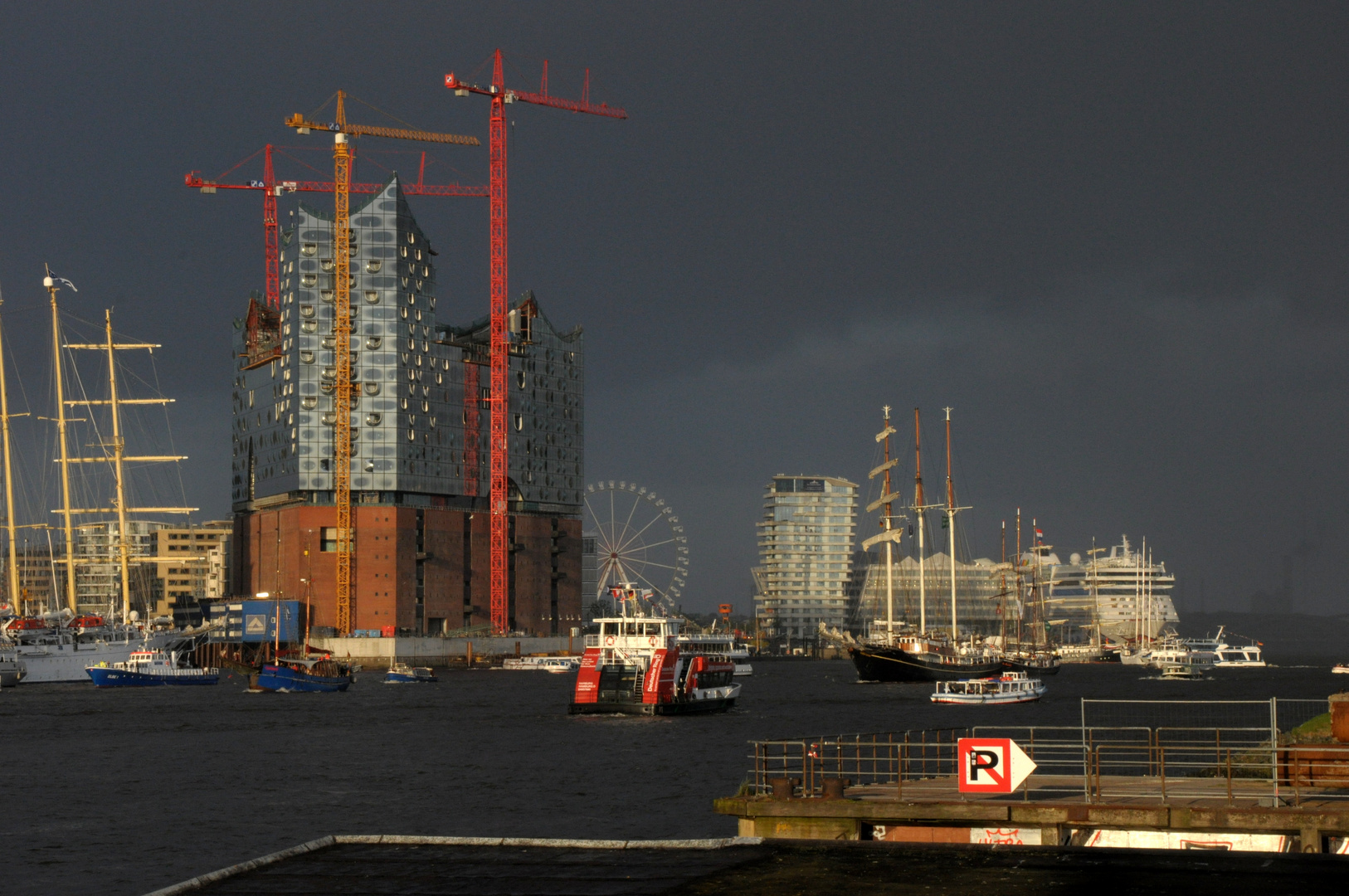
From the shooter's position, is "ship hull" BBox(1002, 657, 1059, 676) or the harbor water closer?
the harbor water

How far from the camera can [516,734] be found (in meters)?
93.4

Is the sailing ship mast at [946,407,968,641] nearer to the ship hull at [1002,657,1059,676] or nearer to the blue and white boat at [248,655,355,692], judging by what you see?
the ship hull at [1002,657,1059,676]

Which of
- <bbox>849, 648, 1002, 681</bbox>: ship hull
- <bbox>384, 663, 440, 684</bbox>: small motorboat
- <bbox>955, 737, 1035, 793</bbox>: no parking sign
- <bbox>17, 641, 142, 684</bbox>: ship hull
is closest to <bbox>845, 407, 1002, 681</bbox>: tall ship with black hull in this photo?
<bbox>849, 648, 1002, 681</bbox>: ship hull

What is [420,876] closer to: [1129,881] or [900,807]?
[900,807]

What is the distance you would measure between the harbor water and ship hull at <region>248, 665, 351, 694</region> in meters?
14.4

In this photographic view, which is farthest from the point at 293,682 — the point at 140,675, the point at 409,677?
the point at 409,677

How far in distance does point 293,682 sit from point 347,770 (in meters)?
88.3

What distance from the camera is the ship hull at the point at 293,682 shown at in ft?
517

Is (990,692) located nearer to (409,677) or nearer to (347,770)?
(347,770)

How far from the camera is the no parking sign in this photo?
32.6 meters

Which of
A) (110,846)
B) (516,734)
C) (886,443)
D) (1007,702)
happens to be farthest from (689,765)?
(886,443)

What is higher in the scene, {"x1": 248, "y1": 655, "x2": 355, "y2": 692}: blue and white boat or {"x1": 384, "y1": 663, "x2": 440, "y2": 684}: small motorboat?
{"x1": 248, "y1": 655, "x2": 355, "y2": 692}: blue and white boat

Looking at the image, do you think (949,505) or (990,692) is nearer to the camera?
(990,692)

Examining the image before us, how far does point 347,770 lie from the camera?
72.8 meters
